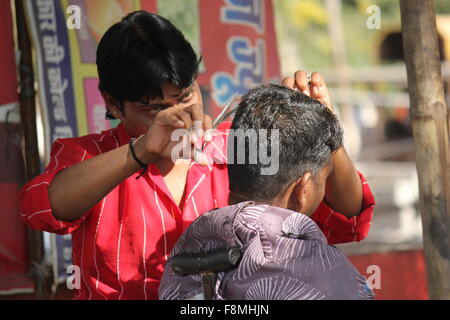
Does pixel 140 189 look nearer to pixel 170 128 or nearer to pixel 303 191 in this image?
pixel 170 128

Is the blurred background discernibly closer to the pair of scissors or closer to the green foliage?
the pair of scissors

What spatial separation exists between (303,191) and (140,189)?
1.62ft

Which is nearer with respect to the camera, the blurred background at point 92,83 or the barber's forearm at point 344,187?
the barber's forearm at point 344,187

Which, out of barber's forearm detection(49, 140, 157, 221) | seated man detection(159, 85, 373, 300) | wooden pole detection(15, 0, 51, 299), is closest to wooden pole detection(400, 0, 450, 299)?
seated man detection(159, 85, 373, 300)

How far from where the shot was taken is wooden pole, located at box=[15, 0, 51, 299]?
10.6ft

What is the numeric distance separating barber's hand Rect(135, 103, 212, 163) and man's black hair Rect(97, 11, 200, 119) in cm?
24

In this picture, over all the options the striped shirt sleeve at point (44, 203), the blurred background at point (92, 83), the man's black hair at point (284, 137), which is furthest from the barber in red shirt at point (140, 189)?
the blurred background at point (92, 83)

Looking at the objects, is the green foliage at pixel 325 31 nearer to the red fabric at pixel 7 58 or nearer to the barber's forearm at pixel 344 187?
the red fabric at pixel 7 58

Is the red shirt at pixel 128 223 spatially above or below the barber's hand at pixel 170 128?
below

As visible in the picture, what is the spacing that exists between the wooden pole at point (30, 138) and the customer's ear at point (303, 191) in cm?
181

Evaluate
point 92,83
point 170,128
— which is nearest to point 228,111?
point 170,128

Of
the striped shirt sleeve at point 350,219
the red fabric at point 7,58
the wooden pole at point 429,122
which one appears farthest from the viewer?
the red fabric at point 7,58

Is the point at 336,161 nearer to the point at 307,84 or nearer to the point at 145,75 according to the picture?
the point at 307,84

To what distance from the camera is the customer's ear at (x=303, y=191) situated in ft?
5.74
